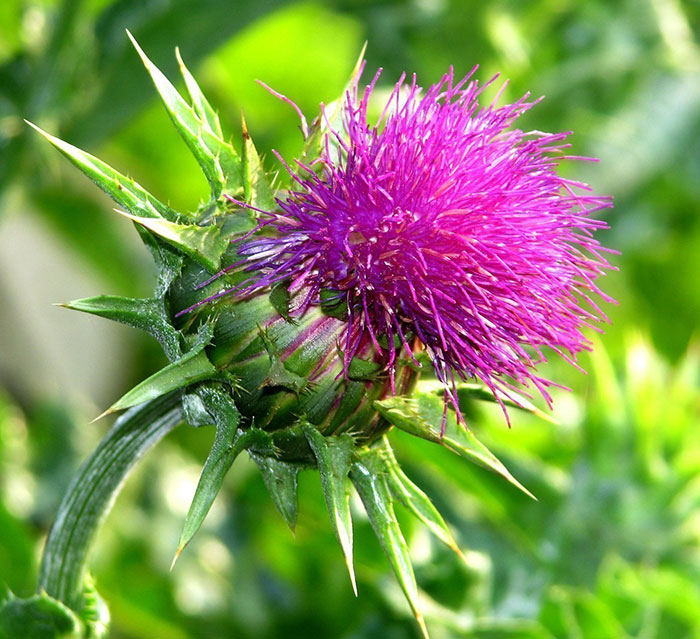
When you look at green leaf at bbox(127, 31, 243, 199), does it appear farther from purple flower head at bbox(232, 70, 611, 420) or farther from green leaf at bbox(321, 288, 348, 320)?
green leaf at bbox(321, 288, 348, 320)

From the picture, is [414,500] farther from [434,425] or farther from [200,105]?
[200,105]

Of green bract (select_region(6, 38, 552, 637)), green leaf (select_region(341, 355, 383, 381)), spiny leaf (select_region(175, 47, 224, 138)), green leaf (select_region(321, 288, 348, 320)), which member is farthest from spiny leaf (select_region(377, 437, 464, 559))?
spiny leaf (select_region(175, 47, 224, 138))

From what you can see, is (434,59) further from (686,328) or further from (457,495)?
(686,328)

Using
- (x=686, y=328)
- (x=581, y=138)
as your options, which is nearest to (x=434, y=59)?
(x=581, y=138)

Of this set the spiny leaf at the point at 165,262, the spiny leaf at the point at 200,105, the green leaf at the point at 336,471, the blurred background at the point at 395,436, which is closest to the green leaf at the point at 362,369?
the green leaf at the point at 336,471

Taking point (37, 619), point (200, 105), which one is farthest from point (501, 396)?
point (37, 619)

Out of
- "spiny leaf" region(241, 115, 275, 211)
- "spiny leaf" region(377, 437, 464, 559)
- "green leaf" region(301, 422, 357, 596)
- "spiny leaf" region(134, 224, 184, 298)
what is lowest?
"spiny leaf" region(377, 437, 464, 559)
